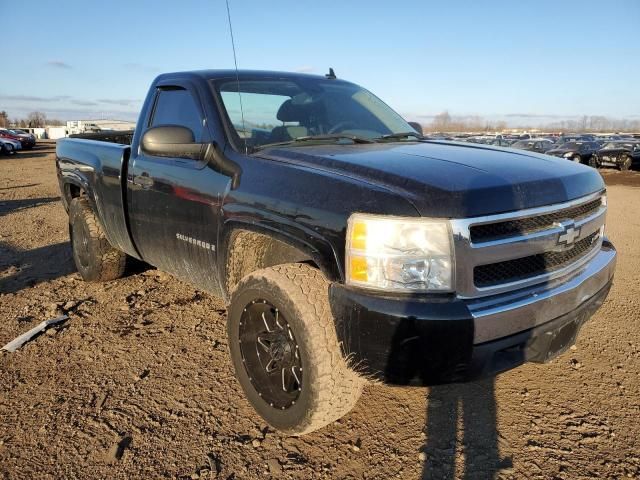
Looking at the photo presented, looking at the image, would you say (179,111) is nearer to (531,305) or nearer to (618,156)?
(531,305)

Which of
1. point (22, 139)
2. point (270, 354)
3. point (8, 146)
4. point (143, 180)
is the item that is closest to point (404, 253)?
point (270, 354)

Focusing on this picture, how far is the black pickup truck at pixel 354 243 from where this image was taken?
1.92 m

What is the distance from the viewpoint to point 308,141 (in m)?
2.92

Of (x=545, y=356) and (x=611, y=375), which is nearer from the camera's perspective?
(x=545, y=356)

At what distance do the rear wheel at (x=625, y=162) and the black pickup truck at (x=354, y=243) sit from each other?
77.2ft

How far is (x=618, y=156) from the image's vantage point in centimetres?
2270

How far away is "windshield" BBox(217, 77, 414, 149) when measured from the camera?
2.98 m

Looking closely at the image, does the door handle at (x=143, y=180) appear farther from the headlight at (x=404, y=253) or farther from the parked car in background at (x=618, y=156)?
the parked car in background at (x=618, y=156)

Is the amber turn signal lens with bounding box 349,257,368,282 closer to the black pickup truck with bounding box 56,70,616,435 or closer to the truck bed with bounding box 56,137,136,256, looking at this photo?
the black pickup truck with bounding box 56,70,616,435

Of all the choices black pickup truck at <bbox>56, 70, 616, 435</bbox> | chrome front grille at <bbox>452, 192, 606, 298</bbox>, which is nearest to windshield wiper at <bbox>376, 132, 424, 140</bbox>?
black pickup truck at <bbox>56, 70, 616, 435</bbox>

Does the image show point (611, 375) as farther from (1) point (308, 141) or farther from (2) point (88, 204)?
(2) point (88, 204)

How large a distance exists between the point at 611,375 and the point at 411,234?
205 centimetres

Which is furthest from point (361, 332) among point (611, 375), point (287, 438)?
point (611, 375)

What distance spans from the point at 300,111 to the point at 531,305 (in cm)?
196
